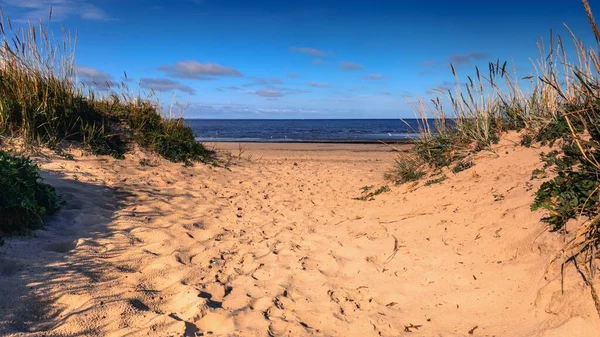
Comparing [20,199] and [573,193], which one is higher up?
[573,193]

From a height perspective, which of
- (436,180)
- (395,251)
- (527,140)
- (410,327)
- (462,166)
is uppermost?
(527,140)

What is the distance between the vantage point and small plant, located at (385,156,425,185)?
23.3ft

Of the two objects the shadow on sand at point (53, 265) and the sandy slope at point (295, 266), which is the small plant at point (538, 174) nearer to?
the sandy slope at point (295, 266)

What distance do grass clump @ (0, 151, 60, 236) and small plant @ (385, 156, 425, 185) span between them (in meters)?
5.33

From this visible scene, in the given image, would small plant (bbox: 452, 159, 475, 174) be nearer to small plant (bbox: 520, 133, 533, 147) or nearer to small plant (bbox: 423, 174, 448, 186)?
small plant (bbox: 423, 174, 448, 186)

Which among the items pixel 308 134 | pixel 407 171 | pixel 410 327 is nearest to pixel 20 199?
pixel 410 327

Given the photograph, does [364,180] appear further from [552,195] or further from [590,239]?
[590,239]

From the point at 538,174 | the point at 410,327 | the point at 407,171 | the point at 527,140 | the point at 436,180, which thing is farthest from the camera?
the point at 407,171

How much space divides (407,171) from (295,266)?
3.90 m

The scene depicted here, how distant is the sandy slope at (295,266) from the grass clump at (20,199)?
0.16m

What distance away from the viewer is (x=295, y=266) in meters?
4.05

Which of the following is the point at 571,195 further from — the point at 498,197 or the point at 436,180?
the point at 436,180

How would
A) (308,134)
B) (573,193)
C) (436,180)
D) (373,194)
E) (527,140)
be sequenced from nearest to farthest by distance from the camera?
(573,193) < (527,140) < (436,180) < (373,194) < (308,134)

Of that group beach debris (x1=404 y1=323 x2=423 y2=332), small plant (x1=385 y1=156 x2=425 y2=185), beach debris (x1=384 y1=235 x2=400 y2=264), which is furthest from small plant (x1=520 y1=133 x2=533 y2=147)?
beach debris (x1=404 y1=323 x2=423 y2=332)
